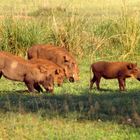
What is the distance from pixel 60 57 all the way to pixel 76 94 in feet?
11.7

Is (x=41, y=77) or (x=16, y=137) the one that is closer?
(x=16, y=137)

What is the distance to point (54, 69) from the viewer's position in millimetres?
12156

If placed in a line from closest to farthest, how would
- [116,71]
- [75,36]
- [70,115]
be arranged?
[70,115], [116,71], [75,36]

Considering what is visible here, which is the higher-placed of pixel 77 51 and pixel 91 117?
pixel 91 117

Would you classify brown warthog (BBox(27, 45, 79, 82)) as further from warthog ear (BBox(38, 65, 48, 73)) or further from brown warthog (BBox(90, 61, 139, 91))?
warthog ear (BBox(38, 65, 48, 73))

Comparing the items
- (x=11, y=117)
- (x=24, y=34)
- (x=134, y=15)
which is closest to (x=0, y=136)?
(x=11, y=117)

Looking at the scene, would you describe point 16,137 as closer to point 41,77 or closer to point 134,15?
point 41,77

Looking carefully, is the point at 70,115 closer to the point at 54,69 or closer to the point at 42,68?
the point at 42,68

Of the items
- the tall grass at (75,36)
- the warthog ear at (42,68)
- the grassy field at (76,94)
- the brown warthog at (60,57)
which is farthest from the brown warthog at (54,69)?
the tall grass at (75,36)

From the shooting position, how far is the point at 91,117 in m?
8.62

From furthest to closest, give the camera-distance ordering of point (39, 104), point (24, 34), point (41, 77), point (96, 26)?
point (96, 26)
point (24, 34)
point (41, 77)
point (39, 104)

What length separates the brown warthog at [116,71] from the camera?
40.3ft

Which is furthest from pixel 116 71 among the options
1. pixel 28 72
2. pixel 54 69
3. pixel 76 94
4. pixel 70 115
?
pixel 70 115

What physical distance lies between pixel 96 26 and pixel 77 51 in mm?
2065
